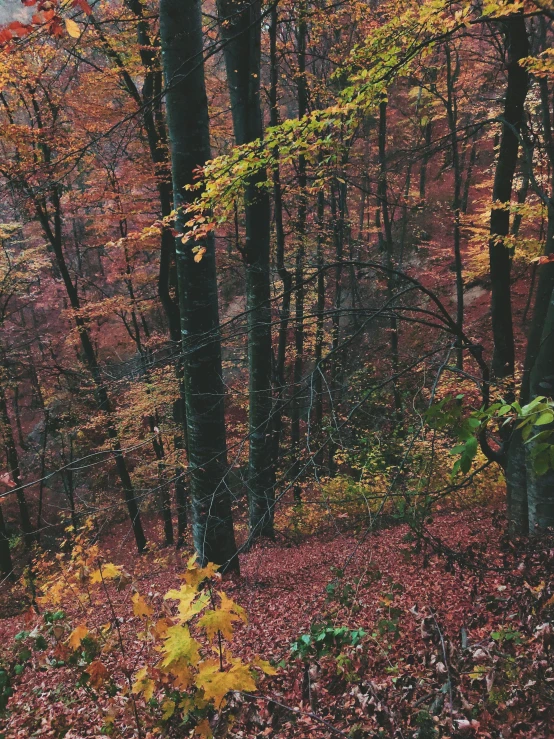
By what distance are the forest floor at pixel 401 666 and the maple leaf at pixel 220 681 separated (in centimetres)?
21

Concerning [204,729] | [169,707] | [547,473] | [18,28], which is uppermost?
[18,28]

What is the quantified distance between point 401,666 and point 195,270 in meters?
4.23

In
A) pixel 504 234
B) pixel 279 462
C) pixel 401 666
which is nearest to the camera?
pixel 401 666

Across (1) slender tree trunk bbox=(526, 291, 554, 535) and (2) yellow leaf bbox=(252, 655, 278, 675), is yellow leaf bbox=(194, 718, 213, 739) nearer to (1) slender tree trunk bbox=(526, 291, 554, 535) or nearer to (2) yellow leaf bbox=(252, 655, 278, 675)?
(2) yellow leaf bbox=(252, 655, 278, 675)

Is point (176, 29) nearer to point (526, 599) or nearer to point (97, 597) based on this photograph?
point (526, 599)

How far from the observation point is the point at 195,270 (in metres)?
4.80

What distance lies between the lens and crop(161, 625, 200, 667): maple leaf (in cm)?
205

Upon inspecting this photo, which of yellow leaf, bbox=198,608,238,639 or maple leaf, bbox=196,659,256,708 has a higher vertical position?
yellow leaf, bbox=198,608,238,639

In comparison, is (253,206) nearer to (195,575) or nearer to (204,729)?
(195,575)

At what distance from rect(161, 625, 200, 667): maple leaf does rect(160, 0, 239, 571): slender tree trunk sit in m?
1.71

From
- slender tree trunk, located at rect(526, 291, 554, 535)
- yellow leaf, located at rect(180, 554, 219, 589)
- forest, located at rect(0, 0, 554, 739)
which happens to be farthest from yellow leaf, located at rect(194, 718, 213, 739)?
slender tree trunk, located at rect(526, 291, 554, 535)

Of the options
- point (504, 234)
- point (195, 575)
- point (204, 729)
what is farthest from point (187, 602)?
point (504, 234)

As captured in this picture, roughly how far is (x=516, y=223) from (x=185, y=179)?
1222 cm

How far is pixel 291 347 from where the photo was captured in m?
14.1
